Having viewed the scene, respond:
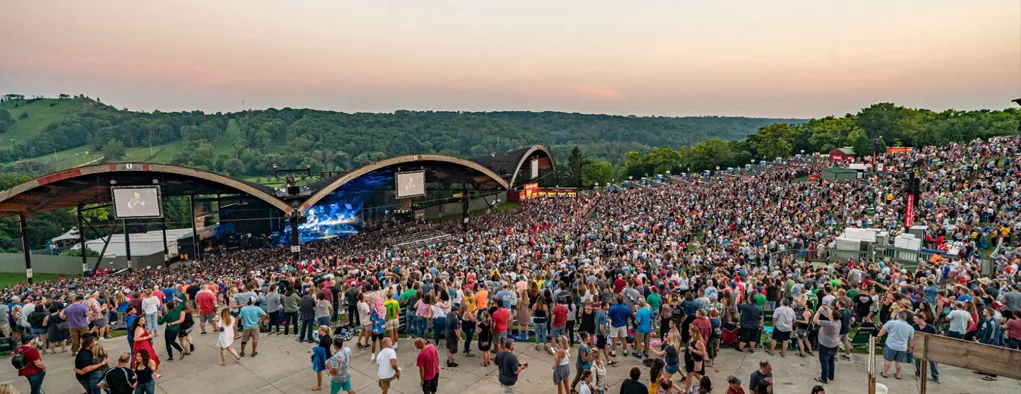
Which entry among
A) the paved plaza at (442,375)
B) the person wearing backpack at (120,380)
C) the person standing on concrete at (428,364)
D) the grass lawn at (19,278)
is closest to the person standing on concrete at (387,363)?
the person standing on concrete at (428,364)

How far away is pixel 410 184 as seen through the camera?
130 feet

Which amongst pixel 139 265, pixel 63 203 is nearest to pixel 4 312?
pixel 63 203

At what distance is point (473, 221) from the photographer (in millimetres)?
47281

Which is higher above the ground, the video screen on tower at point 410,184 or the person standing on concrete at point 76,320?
the video screen on tower at point 410,184

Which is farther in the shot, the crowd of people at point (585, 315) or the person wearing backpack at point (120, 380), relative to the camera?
the crowd of people at point (585, 315)

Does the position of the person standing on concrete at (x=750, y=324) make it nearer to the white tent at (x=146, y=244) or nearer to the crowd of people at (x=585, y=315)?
the crowd of people at (x=585, y=315)

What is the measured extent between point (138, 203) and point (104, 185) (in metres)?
2.14

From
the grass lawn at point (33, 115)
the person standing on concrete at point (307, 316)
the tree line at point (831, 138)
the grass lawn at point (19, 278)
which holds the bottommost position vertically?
the grass lawn at point (19, 278)

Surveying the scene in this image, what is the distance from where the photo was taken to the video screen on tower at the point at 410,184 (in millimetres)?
38869

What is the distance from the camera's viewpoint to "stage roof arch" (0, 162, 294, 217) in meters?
28.1

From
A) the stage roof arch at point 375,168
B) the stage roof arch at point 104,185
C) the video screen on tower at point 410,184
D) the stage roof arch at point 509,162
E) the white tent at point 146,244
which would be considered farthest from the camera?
the stage roof arch at point 509,162

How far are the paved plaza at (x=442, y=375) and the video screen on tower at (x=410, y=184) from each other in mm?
28554

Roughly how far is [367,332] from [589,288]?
4743 mm

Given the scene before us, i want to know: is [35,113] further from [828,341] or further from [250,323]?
[828,341]
